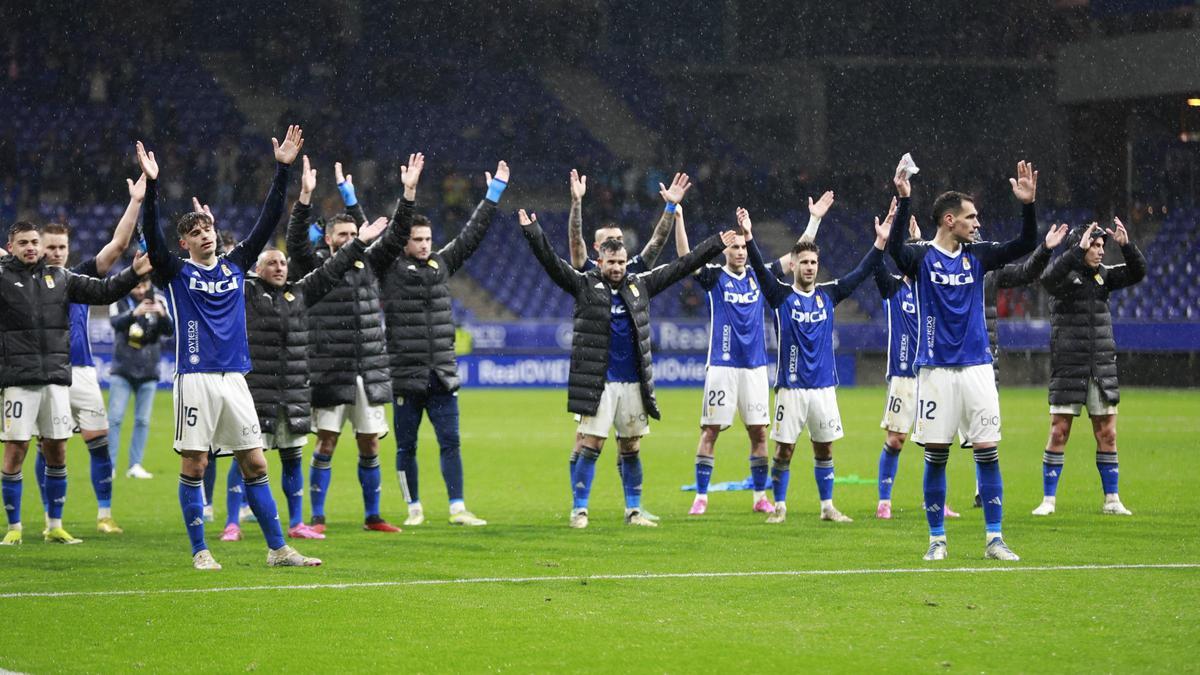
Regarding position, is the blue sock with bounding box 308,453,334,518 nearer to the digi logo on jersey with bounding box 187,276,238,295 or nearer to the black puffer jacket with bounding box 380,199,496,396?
the black puffer jacket with bounding box 380,199,496,396

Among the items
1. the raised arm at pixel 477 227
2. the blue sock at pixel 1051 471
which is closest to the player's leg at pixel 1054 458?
the blue sock at pixel 1051 471

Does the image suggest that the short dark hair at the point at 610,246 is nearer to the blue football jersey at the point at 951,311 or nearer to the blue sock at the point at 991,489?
the blue football jersey at the point at 951,311

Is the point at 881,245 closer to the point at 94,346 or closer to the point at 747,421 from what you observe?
the point at 747,421

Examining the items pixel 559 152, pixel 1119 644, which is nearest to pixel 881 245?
pixel 1119 644

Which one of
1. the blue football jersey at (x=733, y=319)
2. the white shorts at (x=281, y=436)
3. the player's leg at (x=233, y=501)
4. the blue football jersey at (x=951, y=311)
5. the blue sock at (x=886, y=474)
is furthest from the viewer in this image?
the blue football jersey at (x=733, y=319)

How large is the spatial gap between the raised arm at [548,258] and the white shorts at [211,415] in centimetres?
258

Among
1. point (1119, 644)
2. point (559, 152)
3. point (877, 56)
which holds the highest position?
point (877, 56)

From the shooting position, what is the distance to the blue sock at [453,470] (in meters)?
11.9

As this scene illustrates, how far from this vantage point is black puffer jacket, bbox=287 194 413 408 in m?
11.5

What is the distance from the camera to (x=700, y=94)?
38.6 meters

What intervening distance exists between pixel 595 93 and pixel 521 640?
32920 millimetres

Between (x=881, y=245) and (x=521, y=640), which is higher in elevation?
(x=881, y=245)

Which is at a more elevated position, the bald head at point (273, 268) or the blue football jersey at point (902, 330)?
the bald head at point (273, 268)

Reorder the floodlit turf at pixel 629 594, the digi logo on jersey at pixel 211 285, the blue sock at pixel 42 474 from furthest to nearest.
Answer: the blue sock at pixel 42 474, the digi logo on jersey at pixel 211 285, the floodlit turf at pixel 629 594
